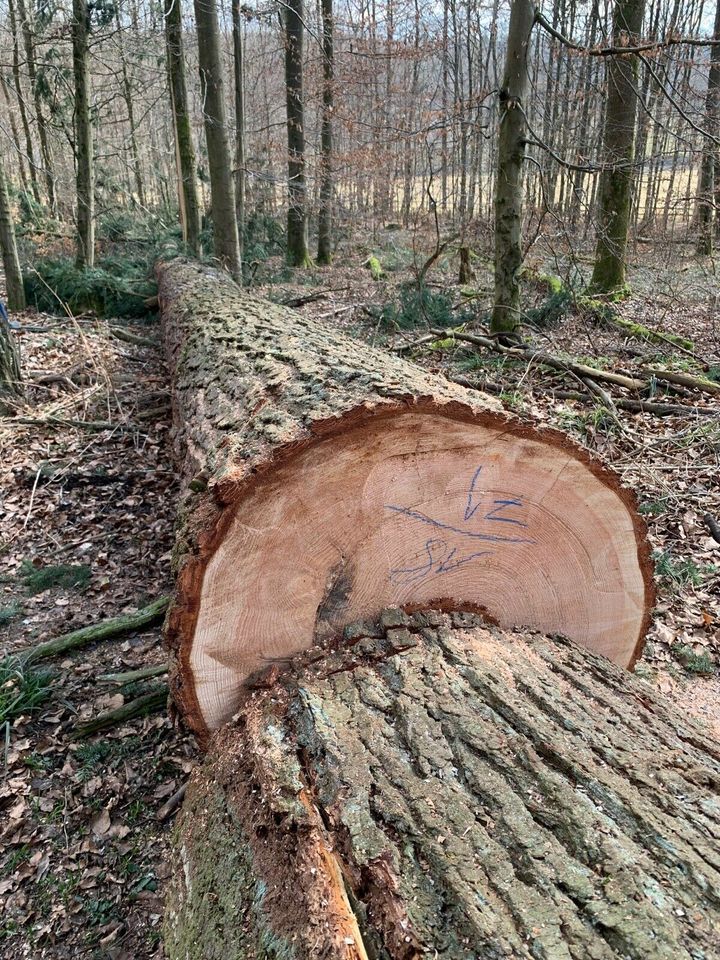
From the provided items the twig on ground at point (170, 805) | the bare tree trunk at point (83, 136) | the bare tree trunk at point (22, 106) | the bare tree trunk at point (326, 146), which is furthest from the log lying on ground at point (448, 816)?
the bare tree trunk at point (22, 106)

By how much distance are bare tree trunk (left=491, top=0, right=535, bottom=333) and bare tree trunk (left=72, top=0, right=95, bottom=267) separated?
6.40 meters

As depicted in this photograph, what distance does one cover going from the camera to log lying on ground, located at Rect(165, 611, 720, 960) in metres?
1.20

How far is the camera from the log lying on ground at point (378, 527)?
1806 mm

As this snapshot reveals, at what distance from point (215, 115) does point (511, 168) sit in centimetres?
483

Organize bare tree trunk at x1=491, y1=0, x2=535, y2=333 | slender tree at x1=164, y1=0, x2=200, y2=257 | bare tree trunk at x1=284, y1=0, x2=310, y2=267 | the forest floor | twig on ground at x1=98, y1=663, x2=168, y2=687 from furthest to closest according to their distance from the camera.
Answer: bare tree trunk at x1=284, y1=0, x2=310, y2=267, slender tree at x1=164, y1=0, x2=200, y2=257, bare tree trunk at x1=491, y1=0, x2=535, y2=333, twig on ground at x1=98, y1=663, x2=168, y2=687, the forest floor

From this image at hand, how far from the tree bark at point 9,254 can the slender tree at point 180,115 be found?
9.37ft

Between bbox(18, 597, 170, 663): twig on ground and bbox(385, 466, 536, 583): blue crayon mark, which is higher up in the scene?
bbox(385, 466, 536, 583): blue crayon mark

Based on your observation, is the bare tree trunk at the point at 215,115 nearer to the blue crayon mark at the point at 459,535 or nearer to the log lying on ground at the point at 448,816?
the blue crayon mark at the point at 459,535

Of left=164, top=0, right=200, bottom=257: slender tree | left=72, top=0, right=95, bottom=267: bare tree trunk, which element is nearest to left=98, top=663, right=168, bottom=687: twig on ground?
left=72, top=0, right=95, bottom=267: bare tree trunk

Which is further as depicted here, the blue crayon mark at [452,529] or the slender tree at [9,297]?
the slender tree at [9,297]

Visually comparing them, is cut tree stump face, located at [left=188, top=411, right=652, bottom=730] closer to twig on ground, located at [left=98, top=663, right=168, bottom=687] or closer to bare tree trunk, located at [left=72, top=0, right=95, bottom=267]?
twig on ground, located at [left=98, top=663, right=168, bottom=687]

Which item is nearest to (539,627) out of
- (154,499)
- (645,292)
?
(154,499)

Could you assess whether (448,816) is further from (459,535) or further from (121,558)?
(121,558)

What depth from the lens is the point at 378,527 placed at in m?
1.96
